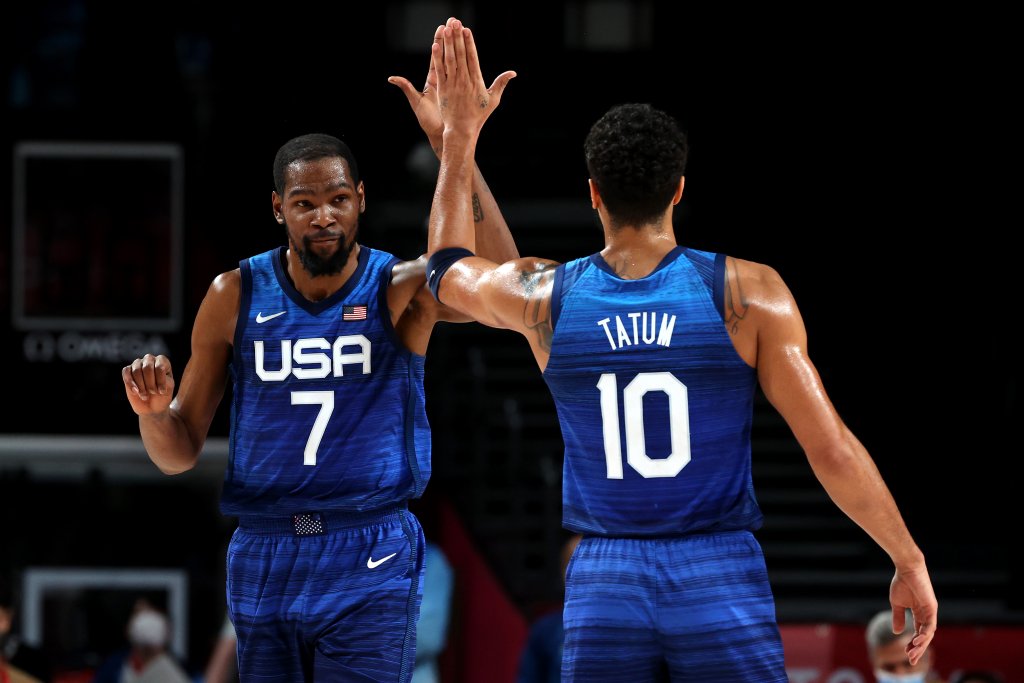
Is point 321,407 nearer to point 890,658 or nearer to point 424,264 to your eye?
point 424,264

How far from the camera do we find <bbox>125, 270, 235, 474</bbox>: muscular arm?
14.9 ft

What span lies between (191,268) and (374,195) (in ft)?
6.71

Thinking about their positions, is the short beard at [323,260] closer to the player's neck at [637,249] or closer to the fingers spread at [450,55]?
the fingers spread at [450,55]

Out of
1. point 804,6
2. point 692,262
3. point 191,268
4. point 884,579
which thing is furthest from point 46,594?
point 692,262

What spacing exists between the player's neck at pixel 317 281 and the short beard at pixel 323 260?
0.02m

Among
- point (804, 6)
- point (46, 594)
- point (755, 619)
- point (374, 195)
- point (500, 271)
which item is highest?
point (804, 6)

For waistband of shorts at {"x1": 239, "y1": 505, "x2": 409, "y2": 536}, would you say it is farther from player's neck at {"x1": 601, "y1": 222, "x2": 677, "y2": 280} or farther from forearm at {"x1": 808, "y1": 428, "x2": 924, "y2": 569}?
forearm at {"x1": 808, "y1": 428, "x2": 924, "y2": 569}

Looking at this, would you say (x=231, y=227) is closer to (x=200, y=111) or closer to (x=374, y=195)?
(x=200, y=111)

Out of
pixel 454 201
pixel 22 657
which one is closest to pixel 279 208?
pixel 454 201

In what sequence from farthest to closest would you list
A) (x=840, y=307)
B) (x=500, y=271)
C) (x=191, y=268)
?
(x=840, y=307), (x=191, y=268), (x=500, y=271)

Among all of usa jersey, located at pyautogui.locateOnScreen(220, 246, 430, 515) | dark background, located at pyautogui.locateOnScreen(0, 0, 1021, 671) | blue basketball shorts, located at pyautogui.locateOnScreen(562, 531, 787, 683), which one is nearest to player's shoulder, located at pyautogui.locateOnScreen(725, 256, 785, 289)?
blue basketball shorts, located at pyautogui.locateOnScreen(562, 531, 787, 683)

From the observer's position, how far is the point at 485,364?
12.7 m

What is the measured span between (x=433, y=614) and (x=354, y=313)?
15.1ft

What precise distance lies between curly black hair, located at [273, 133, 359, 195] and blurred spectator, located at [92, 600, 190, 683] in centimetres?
492
